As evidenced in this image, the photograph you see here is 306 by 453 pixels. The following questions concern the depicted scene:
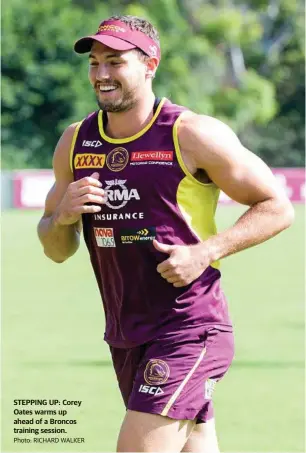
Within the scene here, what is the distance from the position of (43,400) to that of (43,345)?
254 cm

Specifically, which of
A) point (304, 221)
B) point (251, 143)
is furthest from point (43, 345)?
point (251, 143)

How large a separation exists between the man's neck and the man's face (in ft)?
0.15

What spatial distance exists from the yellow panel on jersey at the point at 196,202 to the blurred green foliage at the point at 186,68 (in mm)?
30534

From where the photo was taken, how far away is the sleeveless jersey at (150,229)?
5.34m

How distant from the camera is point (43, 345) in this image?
10.8 m

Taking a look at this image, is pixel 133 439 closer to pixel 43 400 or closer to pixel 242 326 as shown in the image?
pixel 43 400

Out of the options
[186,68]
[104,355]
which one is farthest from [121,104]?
[186,68]

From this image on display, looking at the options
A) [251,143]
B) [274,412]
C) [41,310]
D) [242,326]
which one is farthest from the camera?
[251,143]

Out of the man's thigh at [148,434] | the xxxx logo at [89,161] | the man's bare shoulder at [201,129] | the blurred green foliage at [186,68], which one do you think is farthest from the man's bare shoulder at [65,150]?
the blurred green foliage at [186,68]

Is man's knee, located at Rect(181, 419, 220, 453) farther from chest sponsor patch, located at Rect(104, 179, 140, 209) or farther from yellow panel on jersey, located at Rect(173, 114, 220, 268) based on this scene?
chest sponsor patch, located at Rect(104, 179, 140, 209)

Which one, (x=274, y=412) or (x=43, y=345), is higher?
(x=43, y=345)

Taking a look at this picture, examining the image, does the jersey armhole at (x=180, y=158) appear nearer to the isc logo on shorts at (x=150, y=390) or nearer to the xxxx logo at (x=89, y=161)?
the xxxx logo at (x=89, y=161)

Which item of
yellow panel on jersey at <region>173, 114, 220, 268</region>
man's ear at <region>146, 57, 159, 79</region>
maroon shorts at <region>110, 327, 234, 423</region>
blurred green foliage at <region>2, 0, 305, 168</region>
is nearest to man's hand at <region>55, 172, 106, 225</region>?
yellow panel on jersey at <region>173, 114, 220, 268</region>

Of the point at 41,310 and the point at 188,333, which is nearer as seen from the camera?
the point at 188,333
